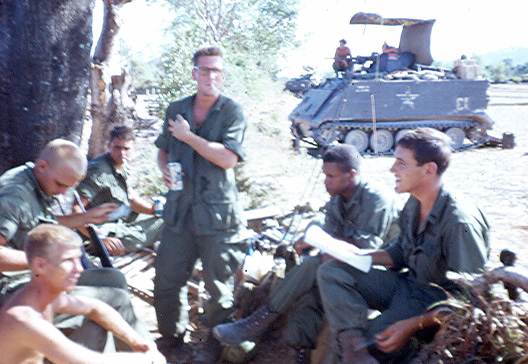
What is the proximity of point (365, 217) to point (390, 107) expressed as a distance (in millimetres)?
12884

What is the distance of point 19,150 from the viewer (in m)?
4.20

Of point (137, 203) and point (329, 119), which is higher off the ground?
point (137, 203)

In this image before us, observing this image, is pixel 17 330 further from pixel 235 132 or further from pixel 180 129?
pixel 235 132

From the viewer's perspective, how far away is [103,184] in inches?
217

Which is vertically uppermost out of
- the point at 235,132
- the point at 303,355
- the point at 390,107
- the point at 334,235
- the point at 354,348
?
the point at 235,132

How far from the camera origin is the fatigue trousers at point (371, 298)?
3.41m

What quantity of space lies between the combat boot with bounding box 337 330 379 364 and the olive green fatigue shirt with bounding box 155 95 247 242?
3.78ft

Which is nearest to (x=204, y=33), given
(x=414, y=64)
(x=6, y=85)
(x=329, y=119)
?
(x=329, y=119)

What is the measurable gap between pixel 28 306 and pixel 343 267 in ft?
5.73

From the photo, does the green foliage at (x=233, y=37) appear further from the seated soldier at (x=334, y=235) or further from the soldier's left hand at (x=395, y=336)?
the soldier's left hand at (x=395, y=336)

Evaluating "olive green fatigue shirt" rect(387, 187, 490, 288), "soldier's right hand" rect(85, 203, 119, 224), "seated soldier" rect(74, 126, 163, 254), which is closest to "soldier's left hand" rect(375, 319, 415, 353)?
"olive green fatigue shirt" rect(387, 187, 490, 288)

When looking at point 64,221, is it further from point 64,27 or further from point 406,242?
point 406,242

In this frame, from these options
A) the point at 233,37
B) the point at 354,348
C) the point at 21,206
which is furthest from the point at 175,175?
the point at 233,37

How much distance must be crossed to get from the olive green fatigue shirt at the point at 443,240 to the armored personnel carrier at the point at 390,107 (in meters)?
12.3
